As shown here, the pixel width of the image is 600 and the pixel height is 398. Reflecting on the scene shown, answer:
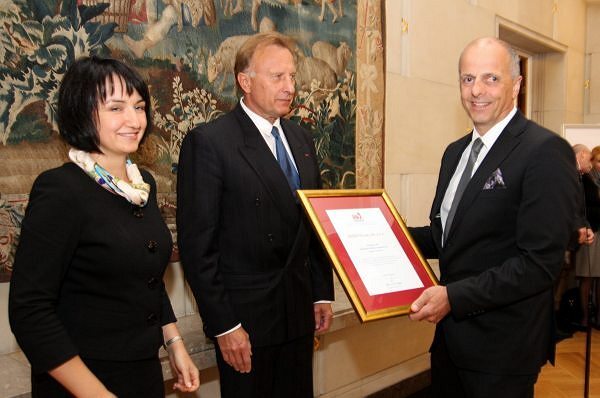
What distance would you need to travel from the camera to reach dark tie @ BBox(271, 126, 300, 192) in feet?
8.26

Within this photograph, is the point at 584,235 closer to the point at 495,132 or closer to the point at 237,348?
the point at 495,132

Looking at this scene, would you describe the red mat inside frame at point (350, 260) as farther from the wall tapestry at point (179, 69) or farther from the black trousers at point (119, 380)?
the wall tapestry at point (179, 69)

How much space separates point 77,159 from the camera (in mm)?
A: 1684

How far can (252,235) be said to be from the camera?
2357 millimetres

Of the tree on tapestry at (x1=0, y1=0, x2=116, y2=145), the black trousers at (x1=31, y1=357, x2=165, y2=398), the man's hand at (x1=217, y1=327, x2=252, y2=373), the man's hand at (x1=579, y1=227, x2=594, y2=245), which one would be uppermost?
the tree on tapestry at (x1=0, y1=0, x2=116, y2=145)

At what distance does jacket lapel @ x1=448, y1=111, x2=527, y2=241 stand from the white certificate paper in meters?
0.26

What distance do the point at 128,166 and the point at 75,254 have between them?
14.9 inches

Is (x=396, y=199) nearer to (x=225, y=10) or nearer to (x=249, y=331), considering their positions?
(x=225, y=10)

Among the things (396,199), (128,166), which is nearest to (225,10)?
(128,166)

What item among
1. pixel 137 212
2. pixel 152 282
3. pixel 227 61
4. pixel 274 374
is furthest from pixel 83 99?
pixel 227 61

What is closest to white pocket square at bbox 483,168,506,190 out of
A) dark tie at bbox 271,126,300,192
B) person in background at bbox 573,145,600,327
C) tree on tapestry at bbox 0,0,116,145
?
dark tie at bbox 271,126,300,192

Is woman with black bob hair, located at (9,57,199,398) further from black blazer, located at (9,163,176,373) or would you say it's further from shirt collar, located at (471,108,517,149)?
shirt collar, located at (471,108,517,149)

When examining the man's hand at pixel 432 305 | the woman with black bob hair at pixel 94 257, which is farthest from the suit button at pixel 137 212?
the man's hand at pixel 432 305

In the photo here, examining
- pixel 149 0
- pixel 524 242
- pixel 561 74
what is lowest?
pixel 524 242
